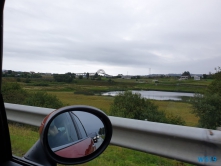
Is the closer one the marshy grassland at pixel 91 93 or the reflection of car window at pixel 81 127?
the reflection of car window at pixel 81 127

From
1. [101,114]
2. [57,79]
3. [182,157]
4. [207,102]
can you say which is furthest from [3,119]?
[207,102]

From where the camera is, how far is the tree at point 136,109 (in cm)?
495

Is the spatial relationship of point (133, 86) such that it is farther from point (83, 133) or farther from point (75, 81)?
point (83, 133)

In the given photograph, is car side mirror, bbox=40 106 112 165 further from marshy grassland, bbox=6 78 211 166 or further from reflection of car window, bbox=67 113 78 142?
marshy grassland, bbox=6 78 211 166

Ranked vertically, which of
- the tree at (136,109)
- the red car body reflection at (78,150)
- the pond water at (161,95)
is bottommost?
the tree at (136,109)

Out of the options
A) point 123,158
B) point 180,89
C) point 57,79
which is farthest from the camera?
point 180,89

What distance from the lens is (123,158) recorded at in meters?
3.70

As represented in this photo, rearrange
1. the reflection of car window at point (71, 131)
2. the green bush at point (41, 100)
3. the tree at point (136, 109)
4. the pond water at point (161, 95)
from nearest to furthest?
1. the reflection of car window at point (71, 131)
2. the tree at point (136, 109)
3. the pond water at point (161, 95)
4. the green bush at point (41, 100)

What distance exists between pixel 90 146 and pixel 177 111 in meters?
3.73

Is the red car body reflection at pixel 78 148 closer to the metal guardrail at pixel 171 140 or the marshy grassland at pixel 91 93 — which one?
the metal guardrail at pixel 171 140

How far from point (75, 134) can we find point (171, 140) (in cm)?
129

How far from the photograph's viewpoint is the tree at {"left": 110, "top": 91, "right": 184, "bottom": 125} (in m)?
4.95

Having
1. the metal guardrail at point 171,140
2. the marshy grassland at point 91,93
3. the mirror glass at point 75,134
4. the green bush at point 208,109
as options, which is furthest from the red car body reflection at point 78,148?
the green bush at point 208,109

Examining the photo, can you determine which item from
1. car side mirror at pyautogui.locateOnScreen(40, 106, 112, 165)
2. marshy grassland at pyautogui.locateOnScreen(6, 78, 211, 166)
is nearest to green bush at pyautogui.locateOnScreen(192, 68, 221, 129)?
marshy grassland at pyautogui.locateOnScreen(6, 78, 211, 166)
